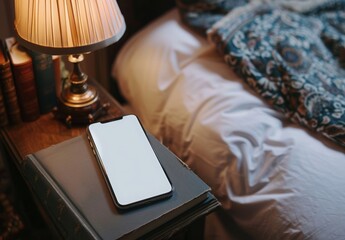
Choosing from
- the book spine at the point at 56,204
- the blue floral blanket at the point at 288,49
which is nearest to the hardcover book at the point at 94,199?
the book spine at the point at 56,204

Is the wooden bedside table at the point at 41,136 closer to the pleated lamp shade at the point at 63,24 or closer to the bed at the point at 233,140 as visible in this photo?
the bed at the point at 233,140

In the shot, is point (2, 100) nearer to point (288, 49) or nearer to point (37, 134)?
point (37, 134)

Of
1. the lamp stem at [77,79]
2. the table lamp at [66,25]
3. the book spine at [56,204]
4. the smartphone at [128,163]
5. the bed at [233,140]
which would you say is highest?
the table lamp at [66,25]

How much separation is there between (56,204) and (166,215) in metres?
0.19

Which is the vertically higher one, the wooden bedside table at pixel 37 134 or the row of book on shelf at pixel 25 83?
the row of book on shelf at pixel 25 83

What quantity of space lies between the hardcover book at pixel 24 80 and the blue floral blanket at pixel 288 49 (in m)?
0.46

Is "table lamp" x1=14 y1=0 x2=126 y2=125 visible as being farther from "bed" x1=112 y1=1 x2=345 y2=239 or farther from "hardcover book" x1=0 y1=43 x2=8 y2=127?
"bed" x1=112 y1=1 x2=345 y2=239

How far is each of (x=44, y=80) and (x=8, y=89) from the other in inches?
3.0

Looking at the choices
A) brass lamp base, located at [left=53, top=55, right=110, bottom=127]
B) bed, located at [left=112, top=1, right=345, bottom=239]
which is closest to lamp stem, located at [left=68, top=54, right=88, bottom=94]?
brass lamp base, located at [left=53, top=55, right=110, bottom=127]

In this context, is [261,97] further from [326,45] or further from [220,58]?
[326,45]

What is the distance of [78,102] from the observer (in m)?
0.85

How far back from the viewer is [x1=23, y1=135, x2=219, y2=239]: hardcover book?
64cm

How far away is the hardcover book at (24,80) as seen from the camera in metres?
0.82

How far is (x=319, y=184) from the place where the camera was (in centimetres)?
76
